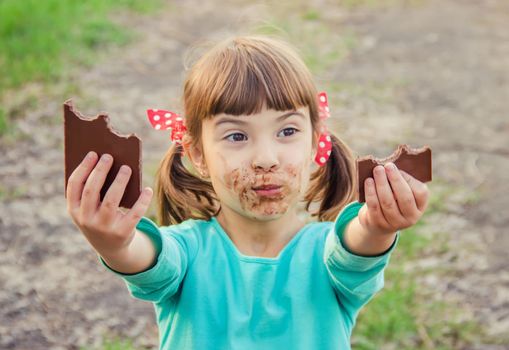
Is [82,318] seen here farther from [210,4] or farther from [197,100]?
[210,4]

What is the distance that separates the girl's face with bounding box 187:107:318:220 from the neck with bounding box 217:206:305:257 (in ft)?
0.30

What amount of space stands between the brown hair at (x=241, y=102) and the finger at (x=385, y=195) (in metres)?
0.37

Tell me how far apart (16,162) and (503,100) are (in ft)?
11.0

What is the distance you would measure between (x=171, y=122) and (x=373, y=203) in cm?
80

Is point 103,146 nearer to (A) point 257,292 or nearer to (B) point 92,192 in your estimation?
(B) point 92,192

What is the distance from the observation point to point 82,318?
394 centimetres

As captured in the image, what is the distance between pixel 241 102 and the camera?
229cm

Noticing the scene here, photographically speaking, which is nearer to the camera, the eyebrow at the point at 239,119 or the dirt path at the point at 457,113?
the eyebrow at the point at 239,119

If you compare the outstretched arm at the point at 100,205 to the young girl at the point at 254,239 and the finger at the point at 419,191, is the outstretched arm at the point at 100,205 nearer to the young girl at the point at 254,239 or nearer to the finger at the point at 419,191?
the young girl at the point at 254,239

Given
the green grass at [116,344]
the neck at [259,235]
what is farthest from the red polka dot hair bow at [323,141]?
the green grass at [116,344]

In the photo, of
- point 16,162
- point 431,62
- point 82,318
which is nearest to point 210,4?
point 431,62

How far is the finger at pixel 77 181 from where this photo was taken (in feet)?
6.51

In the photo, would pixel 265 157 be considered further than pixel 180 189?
No

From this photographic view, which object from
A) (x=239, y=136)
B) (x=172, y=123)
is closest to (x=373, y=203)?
(x=239, y=136)
